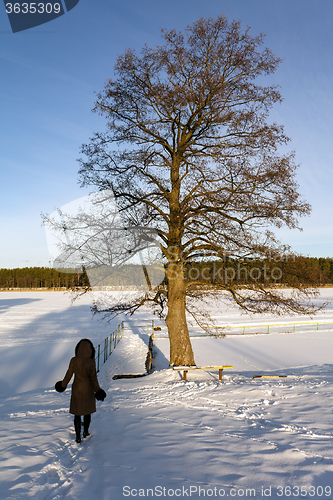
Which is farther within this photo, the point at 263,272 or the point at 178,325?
the point at 178,325

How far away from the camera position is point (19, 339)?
18984mm

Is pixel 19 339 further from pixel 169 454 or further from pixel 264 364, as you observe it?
pixel 169 454

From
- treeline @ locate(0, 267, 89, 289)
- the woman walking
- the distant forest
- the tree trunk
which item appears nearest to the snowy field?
the woman walking

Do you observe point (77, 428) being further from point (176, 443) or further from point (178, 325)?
point (178, 325)

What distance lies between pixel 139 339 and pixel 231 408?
51.0 feet

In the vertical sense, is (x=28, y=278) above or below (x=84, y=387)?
below

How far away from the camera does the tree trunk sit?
30.5ft

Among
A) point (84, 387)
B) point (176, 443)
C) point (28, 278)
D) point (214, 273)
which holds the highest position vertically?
point (214, 273)

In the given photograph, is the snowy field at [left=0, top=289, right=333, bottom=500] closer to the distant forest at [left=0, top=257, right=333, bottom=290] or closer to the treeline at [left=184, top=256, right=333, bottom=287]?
the treeline at [left=184, top=256, right=333, bottom=287]

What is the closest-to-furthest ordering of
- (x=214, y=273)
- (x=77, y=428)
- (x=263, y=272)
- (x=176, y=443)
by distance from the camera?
1. (x=176, y=443)
2. (x=77, y=428)
3. (x=263, y=272)
4. (x=214, y=273)

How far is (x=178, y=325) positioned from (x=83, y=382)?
5.12 meters

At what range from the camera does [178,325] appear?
9391mm

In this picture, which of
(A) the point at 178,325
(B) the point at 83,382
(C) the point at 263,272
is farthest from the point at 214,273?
(B) the point at 83,382

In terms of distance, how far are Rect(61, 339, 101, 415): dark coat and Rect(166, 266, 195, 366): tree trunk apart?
496 centimetres
